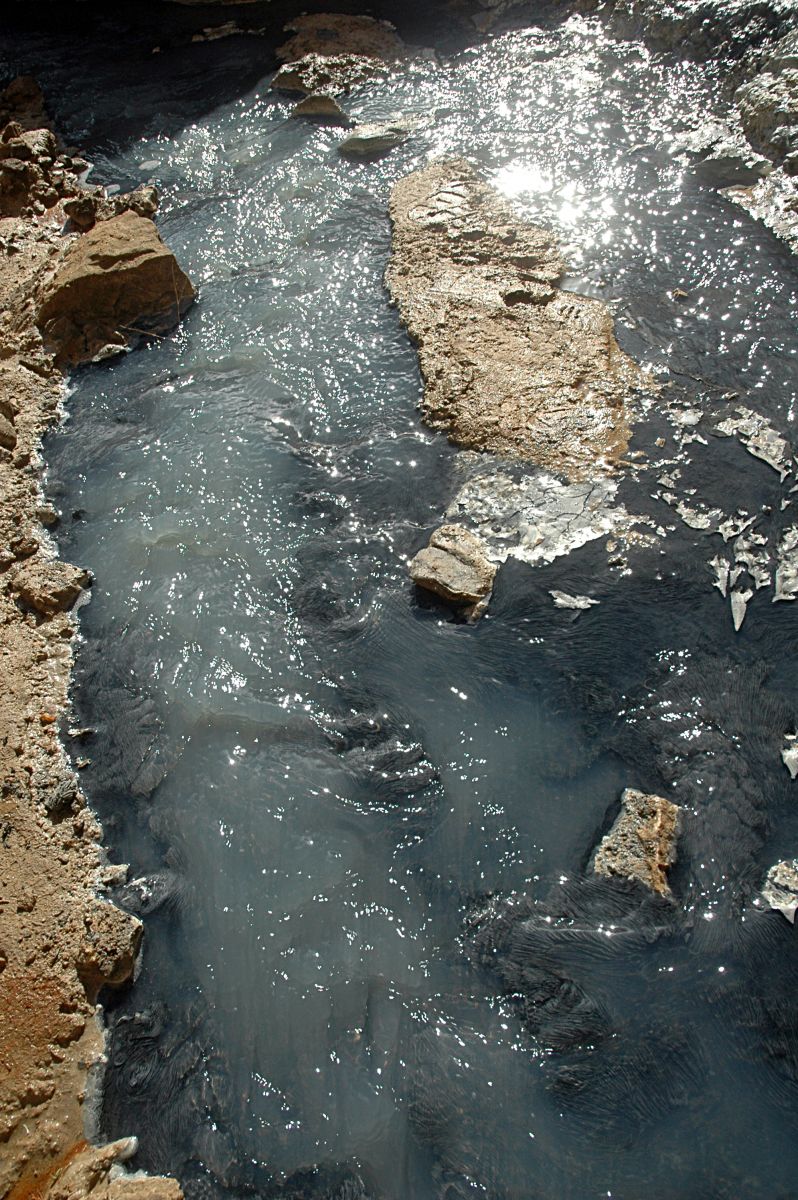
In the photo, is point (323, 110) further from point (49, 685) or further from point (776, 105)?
point (49, 685)

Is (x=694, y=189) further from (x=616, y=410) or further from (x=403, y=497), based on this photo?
(x=403, y=497)

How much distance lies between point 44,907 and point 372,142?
5.09 metres

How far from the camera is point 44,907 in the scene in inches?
123

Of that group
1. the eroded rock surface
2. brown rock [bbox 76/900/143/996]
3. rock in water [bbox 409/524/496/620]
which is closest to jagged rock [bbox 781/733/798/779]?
rock in water [bbox 409/524/496/620]

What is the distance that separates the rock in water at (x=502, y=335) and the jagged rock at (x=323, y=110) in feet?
3.77

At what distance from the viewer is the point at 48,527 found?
14.2ft

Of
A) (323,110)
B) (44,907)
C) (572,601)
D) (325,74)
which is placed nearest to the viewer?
(44,907)

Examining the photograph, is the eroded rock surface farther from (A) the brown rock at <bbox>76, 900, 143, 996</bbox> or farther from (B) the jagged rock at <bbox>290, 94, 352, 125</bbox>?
(A) the brown rock at <bbox>76, 900, 143, 996</bbox>

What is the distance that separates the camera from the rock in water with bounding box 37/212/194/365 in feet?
16.4

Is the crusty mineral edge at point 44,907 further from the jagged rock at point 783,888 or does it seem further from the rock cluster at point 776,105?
the rock cluster at point 776,105

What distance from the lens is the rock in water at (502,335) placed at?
4.25 metres

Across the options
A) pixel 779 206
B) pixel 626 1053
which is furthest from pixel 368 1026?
pixel 779 206

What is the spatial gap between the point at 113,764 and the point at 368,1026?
1.46 metres

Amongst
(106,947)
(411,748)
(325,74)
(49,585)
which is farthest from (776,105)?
(106,947)
